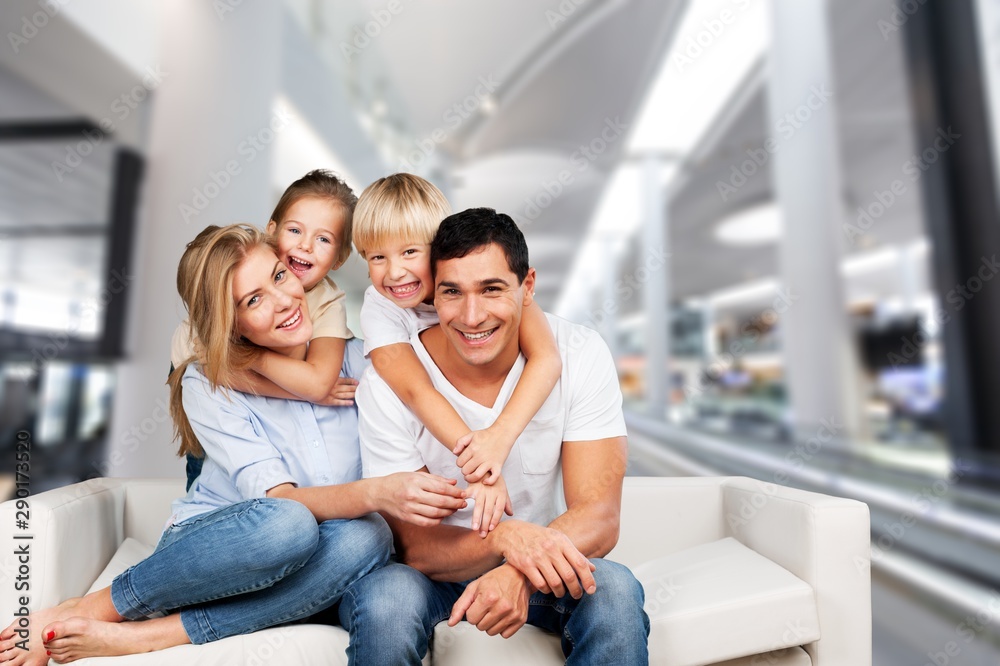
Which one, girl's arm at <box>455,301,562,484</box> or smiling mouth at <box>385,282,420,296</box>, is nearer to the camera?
girl's arm at <box>455,301,562,484</box>

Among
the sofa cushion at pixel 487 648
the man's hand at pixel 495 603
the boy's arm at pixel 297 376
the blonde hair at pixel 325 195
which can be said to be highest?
the blonde hair at pixel 325 195

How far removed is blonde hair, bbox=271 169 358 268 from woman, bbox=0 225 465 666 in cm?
17

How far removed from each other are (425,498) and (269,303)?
2.13 feet

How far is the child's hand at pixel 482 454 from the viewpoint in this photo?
56.9 inches

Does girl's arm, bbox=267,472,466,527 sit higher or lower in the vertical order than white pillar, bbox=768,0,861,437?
lower

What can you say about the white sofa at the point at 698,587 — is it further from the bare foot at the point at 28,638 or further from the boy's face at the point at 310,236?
the boy's face at the point at 310,236

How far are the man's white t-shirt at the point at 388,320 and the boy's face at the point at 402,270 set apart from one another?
0.04 meters

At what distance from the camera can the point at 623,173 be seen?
1505 cm

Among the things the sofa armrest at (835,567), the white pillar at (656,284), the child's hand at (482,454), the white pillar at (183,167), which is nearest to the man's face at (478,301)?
the child's hand at (482,454)

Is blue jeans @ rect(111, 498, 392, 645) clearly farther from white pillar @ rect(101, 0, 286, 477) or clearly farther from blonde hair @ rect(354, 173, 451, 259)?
white pillar @ rect(101, 0, 286, 477)

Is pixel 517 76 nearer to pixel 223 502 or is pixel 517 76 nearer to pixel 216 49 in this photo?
pixel 216 49

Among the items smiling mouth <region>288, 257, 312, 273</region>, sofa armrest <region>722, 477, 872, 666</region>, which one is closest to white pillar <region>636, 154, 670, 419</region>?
sofa armrest <region>722, 477, 872, 666</region>

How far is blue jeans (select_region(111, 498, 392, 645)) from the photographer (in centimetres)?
143

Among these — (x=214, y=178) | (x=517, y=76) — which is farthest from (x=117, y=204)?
(x=517, y=76)
